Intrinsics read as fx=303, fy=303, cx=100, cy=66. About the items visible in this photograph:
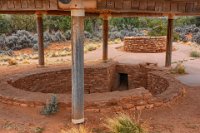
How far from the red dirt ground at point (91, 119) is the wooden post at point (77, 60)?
447mm

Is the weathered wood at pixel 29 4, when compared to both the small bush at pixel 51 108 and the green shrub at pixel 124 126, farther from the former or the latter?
the green shrub at pixel 124 126

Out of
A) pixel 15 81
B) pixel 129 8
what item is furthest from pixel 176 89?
pixel 15 81

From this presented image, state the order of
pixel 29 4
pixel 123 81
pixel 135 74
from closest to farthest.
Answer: pixel 29 4 < pixel 135 74 < pixel 123 81

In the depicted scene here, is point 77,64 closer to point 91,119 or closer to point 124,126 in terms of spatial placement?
point 91,119

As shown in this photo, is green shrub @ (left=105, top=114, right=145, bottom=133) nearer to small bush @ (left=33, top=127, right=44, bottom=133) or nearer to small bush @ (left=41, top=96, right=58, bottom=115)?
small bush @ (left=33, top=127, right=44, bottom=133)

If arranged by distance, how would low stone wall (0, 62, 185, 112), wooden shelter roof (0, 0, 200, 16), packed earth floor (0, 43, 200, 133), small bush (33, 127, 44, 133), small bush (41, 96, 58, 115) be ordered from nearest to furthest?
wooden shelter roof (0, 0, 200, 16) → small bush (33, 127, 44, 133) → packed earth floor (0, 43, 200, 133) → small bush (41, 96, 58, 115) → low stone wall (0, 62, 185, 112)

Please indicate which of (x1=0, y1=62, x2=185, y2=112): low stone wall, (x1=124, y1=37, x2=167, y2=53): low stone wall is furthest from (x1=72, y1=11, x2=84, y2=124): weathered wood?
(x1=124, y1=37, x2=167, y2=53): low stone wall

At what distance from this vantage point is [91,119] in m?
7.28

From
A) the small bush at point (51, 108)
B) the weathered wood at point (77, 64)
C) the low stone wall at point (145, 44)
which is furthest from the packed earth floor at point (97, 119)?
the low stone wall at point (145, 44)

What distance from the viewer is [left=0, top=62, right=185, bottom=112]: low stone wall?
313 inches

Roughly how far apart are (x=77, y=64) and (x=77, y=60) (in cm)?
9

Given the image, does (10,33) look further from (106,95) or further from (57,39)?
(106,95)

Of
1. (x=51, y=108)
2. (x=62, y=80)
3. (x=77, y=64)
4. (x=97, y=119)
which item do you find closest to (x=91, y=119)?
(x=97, y=119)

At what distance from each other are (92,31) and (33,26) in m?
6.26
